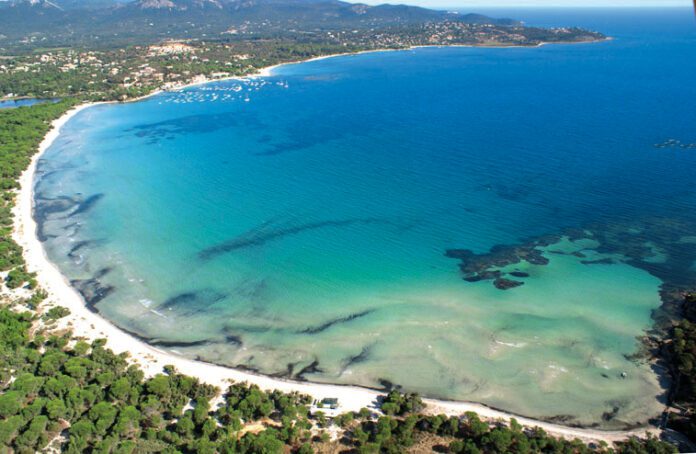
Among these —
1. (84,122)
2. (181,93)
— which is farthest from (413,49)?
(84,122)

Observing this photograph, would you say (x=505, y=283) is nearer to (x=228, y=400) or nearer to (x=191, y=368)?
(x=228, y=400)

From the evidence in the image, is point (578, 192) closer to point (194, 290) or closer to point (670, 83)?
point (194, 290)

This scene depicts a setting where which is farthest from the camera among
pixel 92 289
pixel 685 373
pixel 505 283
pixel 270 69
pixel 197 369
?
pixel 270 69

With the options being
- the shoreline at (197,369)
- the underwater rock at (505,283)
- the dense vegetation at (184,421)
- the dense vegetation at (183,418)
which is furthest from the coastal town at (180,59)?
the underwater rock at (505,283)

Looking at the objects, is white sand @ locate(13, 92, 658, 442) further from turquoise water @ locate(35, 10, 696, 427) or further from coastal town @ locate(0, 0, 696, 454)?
turquoise water @ locate(35, 10, 696, 427)

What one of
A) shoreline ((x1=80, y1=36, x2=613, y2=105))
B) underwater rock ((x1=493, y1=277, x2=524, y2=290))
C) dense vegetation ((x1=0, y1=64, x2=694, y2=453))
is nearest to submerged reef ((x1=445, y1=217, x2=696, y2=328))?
underwater rock ((x1=493, y1=277, x2=524, y2=290))

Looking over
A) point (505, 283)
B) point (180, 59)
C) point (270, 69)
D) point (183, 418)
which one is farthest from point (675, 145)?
point (180, 59)

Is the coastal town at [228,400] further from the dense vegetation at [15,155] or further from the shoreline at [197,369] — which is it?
the dense vegetation at [15,155]
